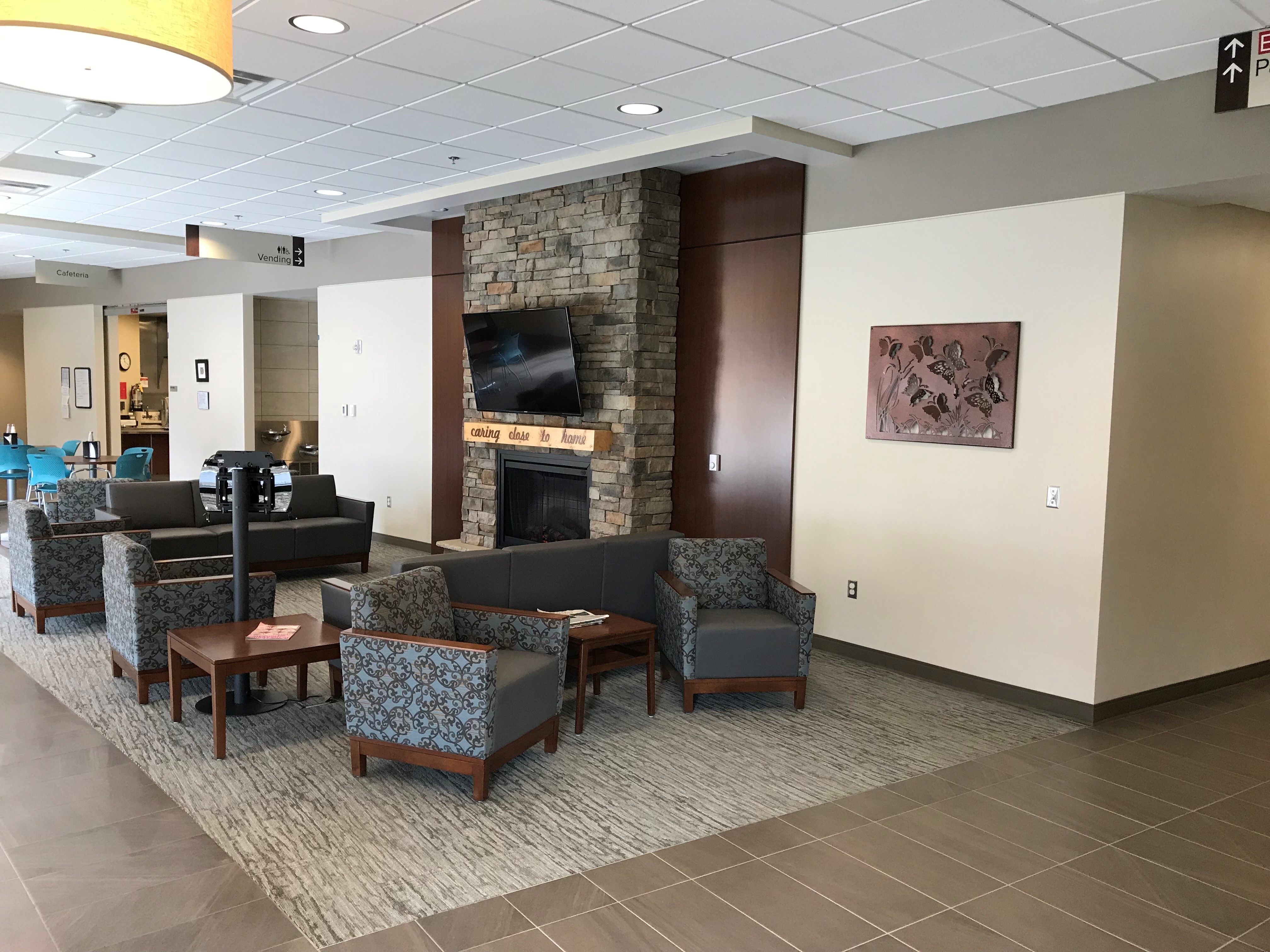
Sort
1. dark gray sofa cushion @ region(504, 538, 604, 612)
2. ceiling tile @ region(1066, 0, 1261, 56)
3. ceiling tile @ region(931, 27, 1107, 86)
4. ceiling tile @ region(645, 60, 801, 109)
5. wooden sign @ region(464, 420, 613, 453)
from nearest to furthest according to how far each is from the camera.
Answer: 1. ceiling tile @ region(1066, 0, 1261, 56)
2. ceiling tile @ region(931, 27, 1107, 86)
3. ceiling tile @ region(645, 60, 801, 109)
4. dark gray sofa cushion @ region(504, 538, 604, 612)
5. wooden sign @ region(464, 420, 613, 453)

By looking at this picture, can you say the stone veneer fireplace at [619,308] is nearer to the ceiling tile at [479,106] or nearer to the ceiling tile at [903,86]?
the ceiling tile at [479,106]

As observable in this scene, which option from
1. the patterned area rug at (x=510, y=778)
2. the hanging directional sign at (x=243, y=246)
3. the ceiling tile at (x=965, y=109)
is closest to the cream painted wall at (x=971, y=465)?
the patterned area rug at (x=510, y=778)

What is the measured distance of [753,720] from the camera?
5172 mm

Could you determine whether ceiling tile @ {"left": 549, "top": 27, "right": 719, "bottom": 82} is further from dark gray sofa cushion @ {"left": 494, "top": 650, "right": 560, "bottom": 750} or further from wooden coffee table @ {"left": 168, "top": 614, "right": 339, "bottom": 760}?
wooden coffee table @ {"left": 168, "top": 614, "right": 339, "bottom": 760}

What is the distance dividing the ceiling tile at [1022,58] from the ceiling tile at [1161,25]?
3.6 inches

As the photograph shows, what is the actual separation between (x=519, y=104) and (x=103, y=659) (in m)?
4.12

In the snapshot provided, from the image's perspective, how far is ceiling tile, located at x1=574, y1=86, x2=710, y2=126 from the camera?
5.21 m

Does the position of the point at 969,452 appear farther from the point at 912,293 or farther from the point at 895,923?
the point at 895,923

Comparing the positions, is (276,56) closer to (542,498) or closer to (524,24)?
(524,24)

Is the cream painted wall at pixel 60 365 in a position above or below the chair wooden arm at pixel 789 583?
above

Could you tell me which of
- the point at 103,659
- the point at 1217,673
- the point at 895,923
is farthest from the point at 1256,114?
the point at 103,659

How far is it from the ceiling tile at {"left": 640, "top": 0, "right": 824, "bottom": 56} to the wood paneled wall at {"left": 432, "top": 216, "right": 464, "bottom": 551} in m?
4.99

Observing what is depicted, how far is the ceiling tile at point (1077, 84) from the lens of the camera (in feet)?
15.5

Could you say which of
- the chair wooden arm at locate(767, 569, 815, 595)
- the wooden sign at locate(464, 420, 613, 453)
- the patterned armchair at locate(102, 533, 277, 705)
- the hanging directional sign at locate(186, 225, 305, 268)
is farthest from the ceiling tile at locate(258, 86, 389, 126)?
the hanging directional sign at locate(186, 225, 305, 268)
